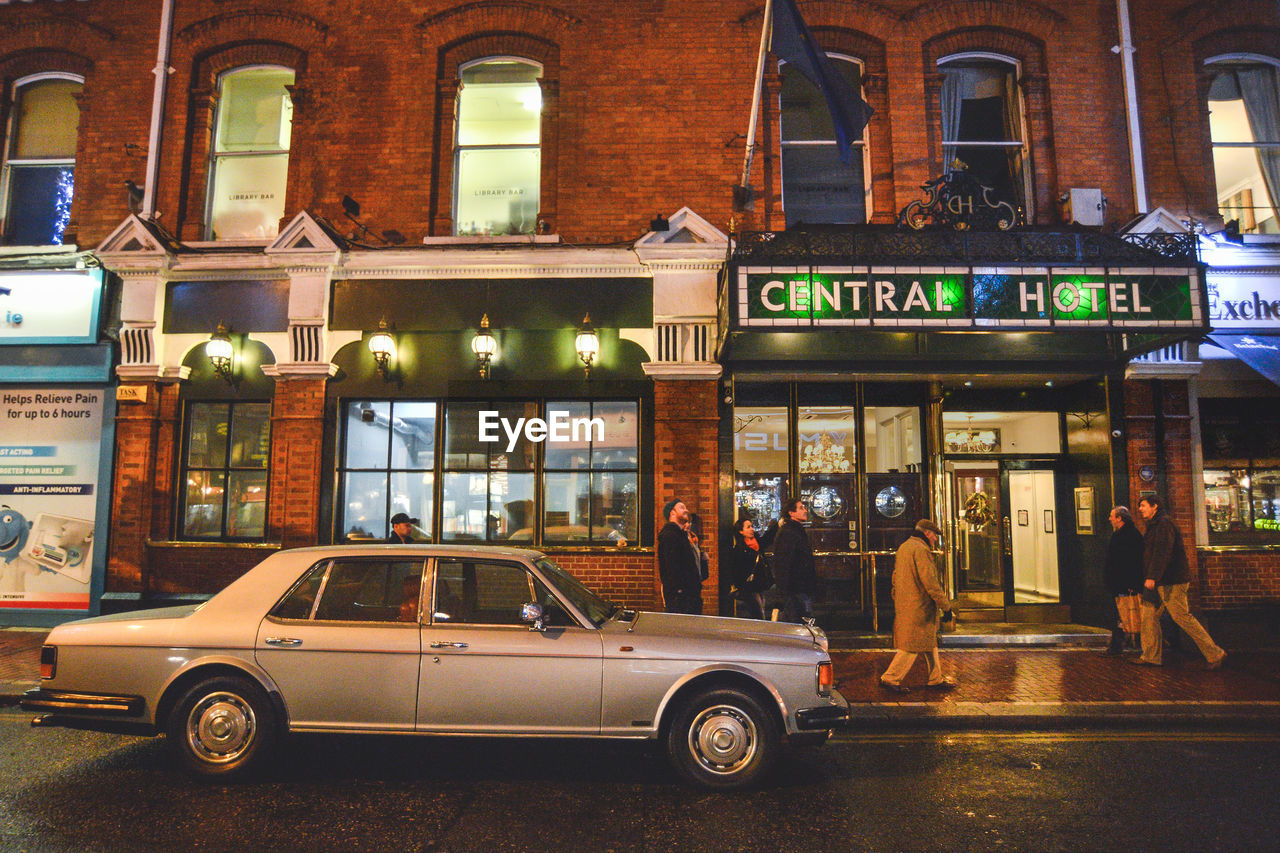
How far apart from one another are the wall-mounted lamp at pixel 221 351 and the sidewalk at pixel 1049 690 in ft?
12.5

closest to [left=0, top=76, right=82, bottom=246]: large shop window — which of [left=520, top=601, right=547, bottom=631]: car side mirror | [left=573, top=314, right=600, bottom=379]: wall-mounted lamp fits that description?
[left=573, top=314, right=600, bottom=379]: wall-mounted lamp

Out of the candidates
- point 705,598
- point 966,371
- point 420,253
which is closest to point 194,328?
point 420,253

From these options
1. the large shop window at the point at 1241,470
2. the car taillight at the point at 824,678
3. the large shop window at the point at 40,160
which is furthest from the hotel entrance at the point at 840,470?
the large shop window at the point at 40,160

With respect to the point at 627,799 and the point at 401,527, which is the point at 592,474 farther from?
the point at 627,799

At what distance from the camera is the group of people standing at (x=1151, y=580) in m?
7.73

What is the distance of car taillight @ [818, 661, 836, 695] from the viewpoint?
4.60 meters

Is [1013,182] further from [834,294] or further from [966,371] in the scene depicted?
[834,294]

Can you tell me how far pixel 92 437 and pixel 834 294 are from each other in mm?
10036

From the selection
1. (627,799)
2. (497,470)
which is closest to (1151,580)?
(627,799)

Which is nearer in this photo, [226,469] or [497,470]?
[497,470]

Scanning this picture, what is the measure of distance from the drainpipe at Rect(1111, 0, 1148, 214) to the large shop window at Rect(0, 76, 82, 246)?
589 inches

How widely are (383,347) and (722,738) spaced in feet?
22.1

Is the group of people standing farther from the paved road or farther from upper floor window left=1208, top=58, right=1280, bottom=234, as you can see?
upper floor window left=1208, top=58, right=1280, bottom=234

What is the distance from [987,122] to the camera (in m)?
10.4
